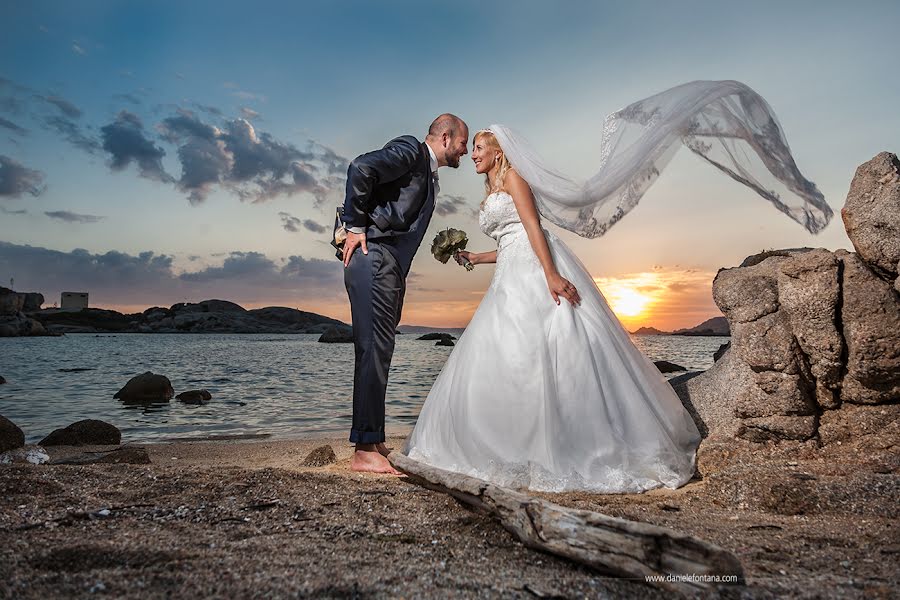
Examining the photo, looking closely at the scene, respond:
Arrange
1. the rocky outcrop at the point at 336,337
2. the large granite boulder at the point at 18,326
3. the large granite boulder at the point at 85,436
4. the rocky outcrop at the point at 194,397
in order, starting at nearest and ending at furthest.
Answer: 1. the large granite boulder at the point at 85,436
2. the rocky outcrop at the point at 194,397
3. the rocky outcrop at the point at 336,337
4. the large granite boulder at the point at 18,326

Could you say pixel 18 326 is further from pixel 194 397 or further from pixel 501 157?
pixel 501 157

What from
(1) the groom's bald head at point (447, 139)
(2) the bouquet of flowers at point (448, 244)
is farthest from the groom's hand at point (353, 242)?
(1) the groom's bald head at point (447, 139)

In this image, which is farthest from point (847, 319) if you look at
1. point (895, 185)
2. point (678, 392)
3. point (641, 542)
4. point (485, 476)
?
point (641, 542)

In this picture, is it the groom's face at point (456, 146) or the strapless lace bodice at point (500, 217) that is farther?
the groom's face at point (456, 146)

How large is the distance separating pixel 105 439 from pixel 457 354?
6397 mm

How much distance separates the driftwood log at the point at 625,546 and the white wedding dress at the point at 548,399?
1685 mm

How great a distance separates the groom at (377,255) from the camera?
208 inches

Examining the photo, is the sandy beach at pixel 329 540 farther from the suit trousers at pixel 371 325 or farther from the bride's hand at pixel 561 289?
the bride's hand at pixel 561 289

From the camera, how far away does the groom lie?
208 inches

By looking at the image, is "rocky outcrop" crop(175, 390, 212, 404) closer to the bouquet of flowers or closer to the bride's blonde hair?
the bouquet of flowers

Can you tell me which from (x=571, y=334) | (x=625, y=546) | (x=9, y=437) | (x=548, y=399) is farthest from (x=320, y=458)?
(x=625, y=546)

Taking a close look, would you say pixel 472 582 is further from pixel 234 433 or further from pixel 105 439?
pixel 234 433

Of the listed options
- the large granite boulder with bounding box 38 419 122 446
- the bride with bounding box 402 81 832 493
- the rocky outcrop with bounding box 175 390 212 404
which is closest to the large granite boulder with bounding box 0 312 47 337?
the rocky outcrop with bounding box 175 390 212 404

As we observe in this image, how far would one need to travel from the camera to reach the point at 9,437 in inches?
265
